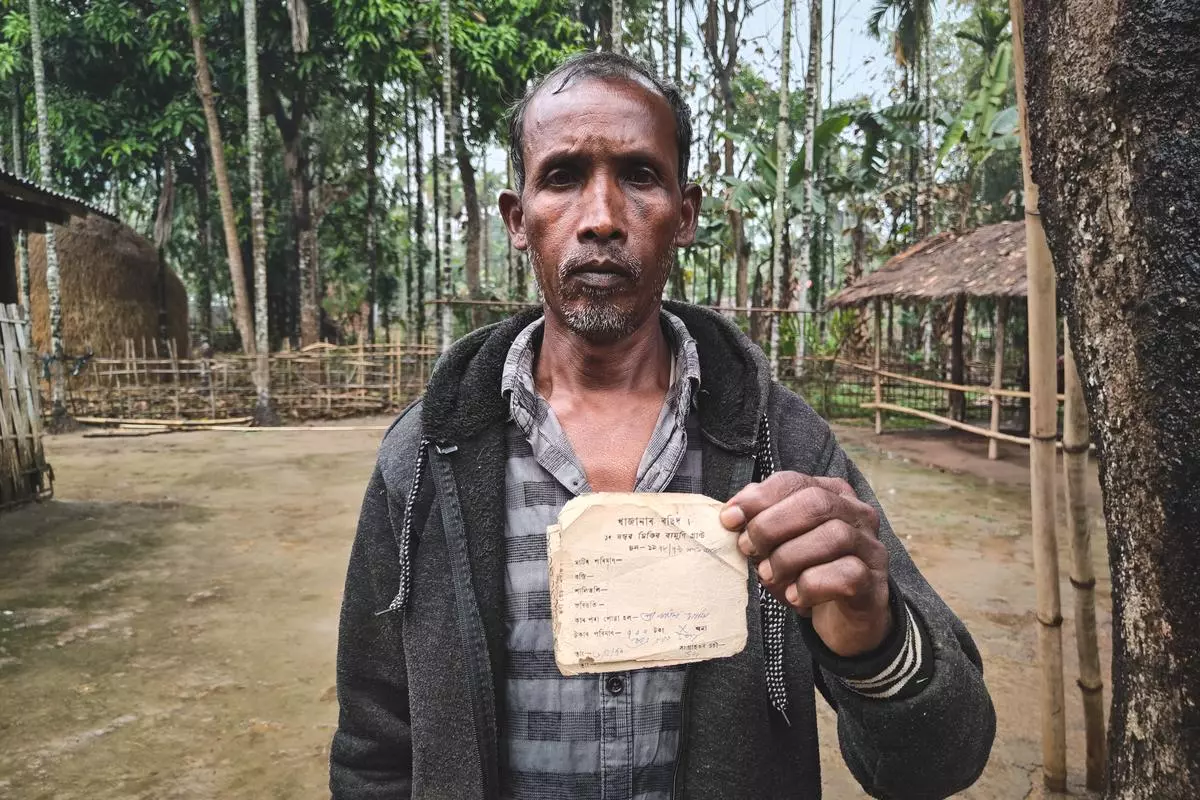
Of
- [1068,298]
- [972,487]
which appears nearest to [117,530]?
[1068,298]

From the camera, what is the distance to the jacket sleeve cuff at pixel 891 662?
3.36 ft

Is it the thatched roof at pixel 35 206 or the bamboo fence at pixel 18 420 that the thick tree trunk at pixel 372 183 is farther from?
the bamboo fence at pixel 18 420

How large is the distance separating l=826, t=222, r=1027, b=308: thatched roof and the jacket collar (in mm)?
9073

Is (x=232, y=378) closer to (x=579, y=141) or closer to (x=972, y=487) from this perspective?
(x=972, y=487)

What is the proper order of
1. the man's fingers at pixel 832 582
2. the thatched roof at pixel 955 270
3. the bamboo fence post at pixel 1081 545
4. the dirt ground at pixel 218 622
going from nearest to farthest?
the man's fingers at pixel 832 582, the bamboo fence post at pixel 1081 545, the dirt ground at pixel 218 622, the thatched roof at pixel 955 270

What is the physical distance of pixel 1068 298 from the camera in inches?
Result: 47.4

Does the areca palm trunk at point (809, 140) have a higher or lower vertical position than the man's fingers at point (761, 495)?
higher

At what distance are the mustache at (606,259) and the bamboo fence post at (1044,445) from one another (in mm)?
1423

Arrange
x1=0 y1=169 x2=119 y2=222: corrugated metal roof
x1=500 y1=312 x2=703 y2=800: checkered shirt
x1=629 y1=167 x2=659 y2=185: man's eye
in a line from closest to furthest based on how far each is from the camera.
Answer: x1=500 y1=312 x2=703 y2=800: checkered shirt, x1=629 y1=167 x2=659 y2=185: man's eye, x1=0 y1=169 x2=119 y2=222: corrugated metal roof

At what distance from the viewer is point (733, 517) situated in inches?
38.3

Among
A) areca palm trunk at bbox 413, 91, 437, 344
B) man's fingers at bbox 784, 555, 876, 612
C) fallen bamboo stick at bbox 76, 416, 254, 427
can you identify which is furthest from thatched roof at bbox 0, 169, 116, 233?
areca palm trunk at bbox 413, 91, 437, 344

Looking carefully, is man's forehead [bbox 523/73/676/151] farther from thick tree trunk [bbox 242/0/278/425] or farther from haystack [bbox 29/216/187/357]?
haystack [bbox 29/216/187/357]

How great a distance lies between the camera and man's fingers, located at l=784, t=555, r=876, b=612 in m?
0.93

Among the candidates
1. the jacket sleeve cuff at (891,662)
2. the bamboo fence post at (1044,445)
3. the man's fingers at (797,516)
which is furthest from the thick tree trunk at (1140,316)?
the bamboo fence post at (1044,445)
